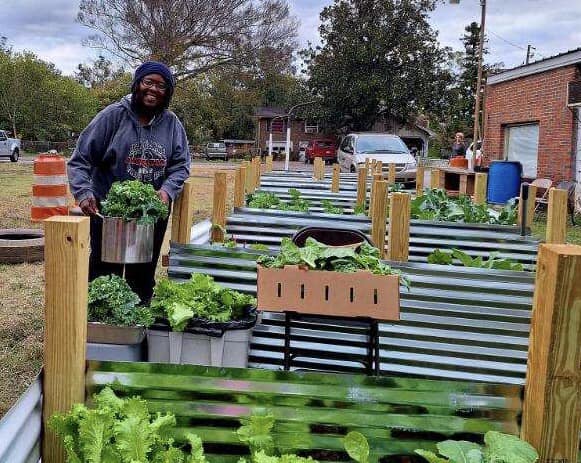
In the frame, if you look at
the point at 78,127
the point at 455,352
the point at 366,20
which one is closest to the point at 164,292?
the point at 455,352

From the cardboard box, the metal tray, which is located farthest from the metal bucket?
the cardboard box

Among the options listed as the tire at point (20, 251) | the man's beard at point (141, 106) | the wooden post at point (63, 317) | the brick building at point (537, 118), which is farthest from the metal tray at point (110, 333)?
the brick building at point (537, 118)

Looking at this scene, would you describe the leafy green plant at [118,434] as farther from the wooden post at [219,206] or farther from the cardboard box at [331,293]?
the wooden post at [219,206]

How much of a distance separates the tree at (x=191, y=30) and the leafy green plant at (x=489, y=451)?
33995mm

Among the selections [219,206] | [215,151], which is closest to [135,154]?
[219,206]

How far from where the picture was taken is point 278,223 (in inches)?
201

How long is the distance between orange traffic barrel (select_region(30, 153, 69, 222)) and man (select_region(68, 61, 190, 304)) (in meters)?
6.43

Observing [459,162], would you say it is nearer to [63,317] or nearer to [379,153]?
[379,153]

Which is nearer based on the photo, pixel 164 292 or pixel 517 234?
pixel 164 292

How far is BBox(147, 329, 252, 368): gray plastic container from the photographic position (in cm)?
276

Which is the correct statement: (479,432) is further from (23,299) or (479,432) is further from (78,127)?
(78,127)

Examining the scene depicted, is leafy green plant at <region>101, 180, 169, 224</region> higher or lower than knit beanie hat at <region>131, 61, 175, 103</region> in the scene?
lower

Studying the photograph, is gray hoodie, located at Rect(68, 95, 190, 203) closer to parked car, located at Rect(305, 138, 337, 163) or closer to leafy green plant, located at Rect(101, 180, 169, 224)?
leafy green plant, located at Rect(101, 180, 169, 224)

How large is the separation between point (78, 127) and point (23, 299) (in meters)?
45.3
